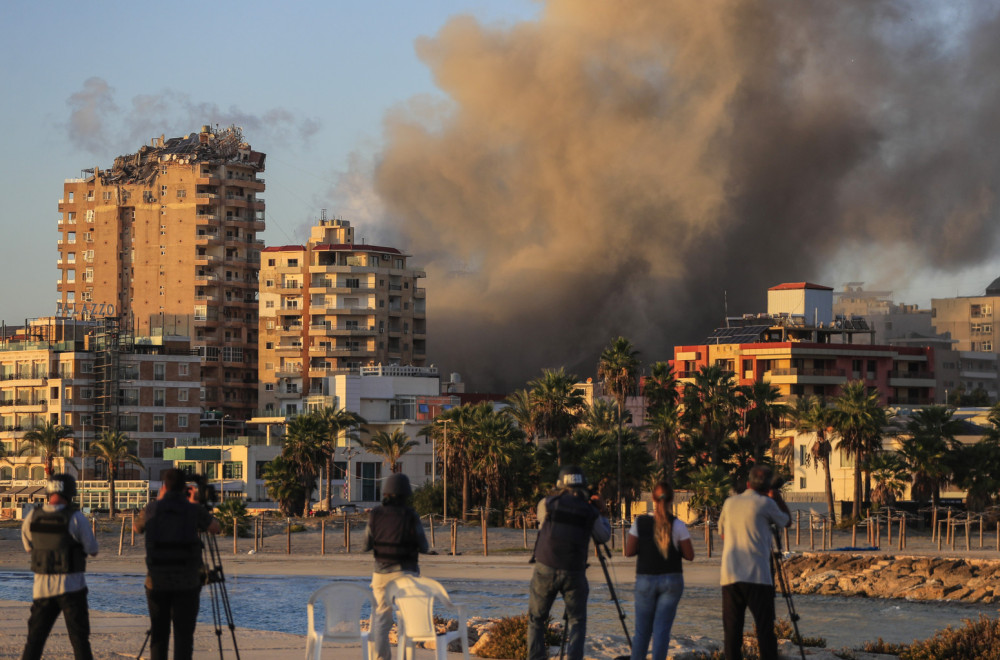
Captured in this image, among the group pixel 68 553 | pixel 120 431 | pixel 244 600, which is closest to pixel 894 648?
pixel 68 553

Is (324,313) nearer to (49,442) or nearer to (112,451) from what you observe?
(49,442)

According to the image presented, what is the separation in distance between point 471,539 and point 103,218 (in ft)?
356

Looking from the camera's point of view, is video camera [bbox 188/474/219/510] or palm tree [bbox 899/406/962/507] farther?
palm tree [bbox 899/406/962/507]

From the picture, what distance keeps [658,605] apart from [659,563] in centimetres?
Result: 49

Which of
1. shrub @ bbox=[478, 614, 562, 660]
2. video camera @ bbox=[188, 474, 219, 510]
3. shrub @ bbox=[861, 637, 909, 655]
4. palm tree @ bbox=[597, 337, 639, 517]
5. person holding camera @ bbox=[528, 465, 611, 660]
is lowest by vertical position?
shrub @ bbox=[861, 637, 909, 655]

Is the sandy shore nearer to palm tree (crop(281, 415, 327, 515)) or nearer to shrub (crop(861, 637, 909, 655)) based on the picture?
palm tree (crop(281, 415, 327, 515))

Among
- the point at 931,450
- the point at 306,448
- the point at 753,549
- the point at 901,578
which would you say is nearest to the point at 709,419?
the point at 931,450

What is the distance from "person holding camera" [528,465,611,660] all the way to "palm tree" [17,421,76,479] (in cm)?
9213

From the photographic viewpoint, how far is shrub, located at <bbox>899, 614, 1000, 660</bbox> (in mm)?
20312

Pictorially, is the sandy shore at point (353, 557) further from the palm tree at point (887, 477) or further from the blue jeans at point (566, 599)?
the blue jeans at point (566, 599)

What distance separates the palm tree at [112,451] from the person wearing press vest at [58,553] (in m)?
83.7

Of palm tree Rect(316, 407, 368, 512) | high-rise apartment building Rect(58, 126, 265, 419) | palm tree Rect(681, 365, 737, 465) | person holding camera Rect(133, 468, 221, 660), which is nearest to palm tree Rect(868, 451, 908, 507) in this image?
palm tree Rect(681, 365, 737, 465)

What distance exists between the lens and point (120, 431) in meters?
116

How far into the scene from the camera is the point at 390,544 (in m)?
14.4
